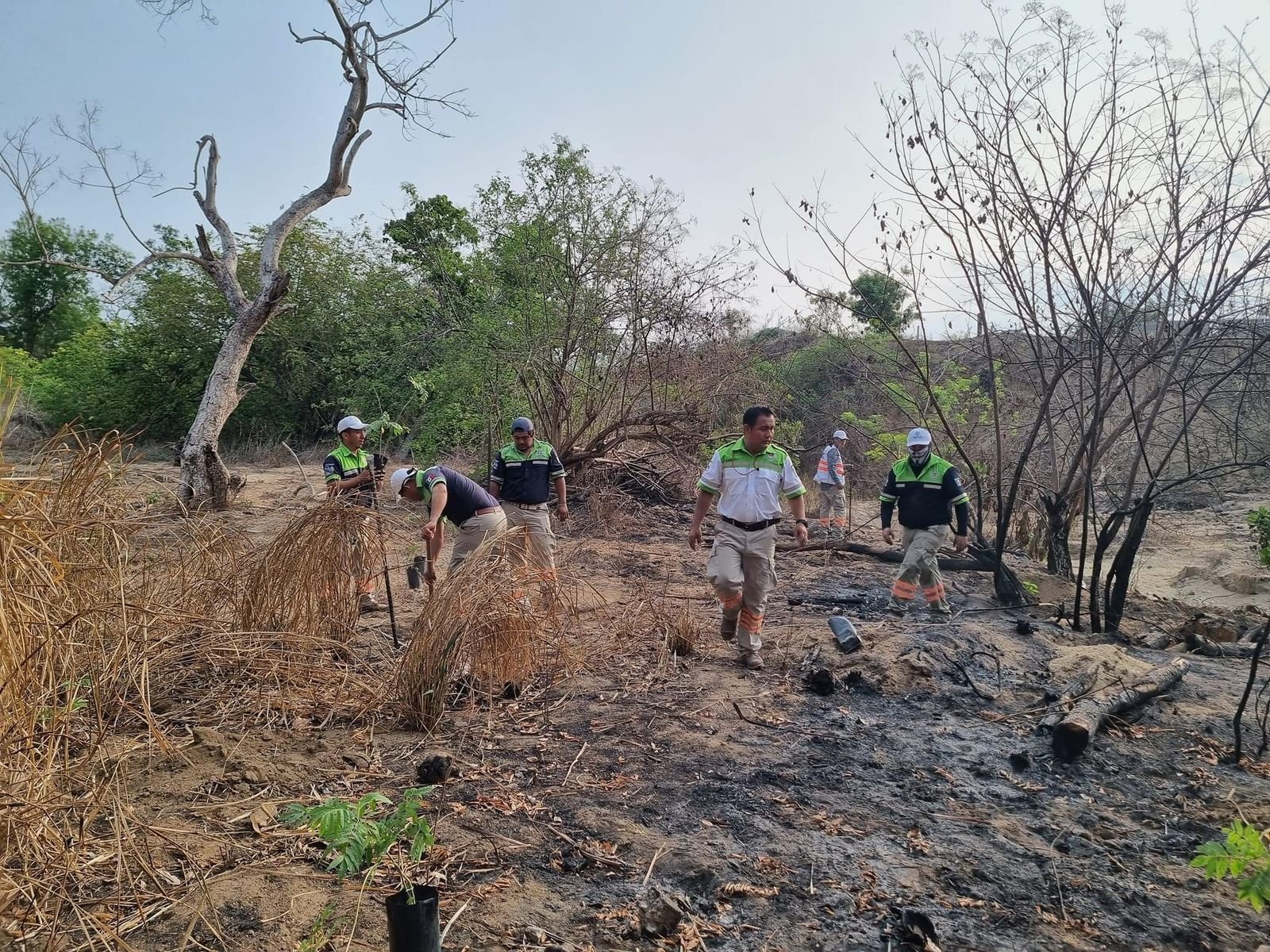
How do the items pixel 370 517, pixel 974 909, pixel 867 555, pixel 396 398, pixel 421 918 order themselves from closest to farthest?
pixel 421 918 < pixel 974 909 < pixel 370 517 < pixel 867 555 < pixel 396 398

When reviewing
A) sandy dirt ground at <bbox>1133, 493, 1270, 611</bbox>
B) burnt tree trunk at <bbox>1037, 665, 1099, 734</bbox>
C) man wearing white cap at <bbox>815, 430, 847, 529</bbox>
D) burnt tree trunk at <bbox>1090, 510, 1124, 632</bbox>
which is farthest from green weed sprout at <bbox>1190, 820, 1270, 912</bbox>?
man wearing white cap at <bbox>815, 430, 847, 529</bbox>

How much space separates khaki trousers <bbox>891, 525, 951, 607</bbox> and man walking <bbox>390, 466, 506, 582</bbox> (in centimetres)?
400

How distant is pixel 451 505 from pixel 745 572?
2388 mm

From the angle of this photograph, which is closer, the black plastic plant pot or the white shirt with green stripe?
the black plastic plant pot

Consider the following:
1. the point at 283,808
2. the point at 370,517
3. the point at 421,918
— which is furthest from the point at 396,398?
the point at 421,918

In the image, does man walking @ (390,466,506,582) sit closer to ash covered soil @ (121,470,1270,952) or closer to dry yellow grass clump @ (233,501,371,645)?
dry yellow grass clump @ (233,501,371,645)

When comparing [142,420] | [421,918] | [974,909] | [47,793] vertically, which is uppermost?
[142,420]

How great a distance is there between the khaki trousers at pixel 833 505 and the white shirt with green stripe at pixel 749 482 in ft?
23.8

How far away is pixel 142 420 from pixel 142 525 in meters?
18.2

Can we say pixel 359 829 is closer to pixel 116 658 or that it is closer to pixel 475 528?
pixel 116 658

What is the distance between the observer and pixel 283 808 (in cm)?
331

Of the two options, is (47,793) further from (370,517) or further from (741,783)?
(741,783)

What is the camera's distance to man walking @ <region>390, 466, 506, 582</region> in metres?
5.49

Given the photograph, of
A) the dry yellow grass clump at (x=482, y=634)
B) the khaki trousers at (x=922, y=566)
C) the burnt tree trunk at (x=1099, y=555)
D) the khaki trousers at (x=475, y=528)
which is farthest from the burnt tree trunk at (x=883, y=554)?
the dry yellow grass clump at (x=482, y=634)
